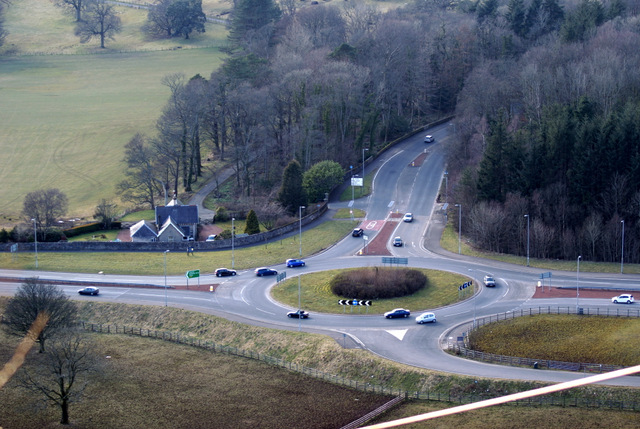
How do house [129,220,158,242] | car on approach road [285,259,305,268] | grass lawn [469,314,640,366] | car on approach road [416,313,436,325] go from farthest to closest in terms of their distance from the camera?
1. house [129,220,158,242]
2. car on approach road [285,259,305,268]
3. car on approach road [416,313,436,325]
4. grass lawn [469,314,640,366]

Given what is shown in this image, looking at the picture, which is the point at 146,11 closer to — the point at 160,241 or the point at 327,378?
the point at 160,241

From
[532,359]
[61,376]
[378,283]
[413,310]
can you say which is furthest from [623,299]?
[61,376]

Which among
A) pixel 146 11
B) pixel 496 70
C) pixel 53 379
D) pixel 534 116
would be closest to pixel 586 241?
pixel 534 116

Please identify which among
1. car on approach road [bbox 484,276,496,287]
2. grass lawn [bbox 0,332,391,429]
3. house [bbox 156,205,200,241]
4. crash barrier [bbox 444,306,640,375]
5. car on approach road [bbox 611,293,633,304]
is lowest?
grass lawn [bbox 0,332,391,429]

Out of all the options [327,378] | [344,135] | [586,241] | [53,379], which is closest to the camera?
[53,379]

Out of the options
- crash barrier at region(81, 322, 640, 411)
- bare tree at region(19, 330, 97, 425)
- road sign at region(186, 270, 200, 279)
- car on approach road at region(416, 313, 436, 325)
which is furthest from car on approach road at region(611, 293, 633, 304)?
bare tree at region(19, 330, 97, 425)

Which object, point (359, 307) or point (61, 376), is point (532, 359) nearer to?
point (359, 307)

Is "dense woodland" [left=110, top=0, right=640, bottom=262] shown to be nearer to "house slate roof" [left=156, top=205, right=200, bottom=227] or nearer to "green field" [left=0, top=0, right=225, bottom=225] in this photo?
"green field" [left=0, top=0, right=225, bottom=225]
